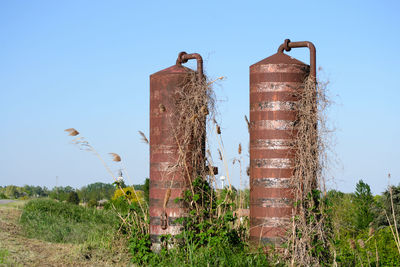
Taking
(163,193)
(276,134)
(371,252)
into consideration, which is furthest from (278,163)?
(371,252)

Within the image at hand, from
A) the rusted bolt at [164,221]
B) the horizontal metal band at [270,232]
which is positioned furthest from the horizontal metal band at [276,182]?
the rusted bolt at [164,221]

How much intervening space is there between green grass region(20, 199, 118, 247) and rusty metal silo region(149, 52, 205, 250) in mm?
1149

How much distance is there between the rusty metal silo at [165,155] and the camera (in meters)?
7.38

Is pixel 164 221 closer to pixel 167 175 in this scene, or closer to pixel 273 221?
pixel 167 175

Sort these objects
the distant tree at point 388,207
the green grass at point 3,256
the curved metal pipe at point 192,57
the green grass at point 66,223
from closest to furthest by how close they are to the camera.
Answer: the green grass at point 3,256 < the curved metal pipe at point 192,57 < the green grass at point 66,223 < the distant tree at point 388,207

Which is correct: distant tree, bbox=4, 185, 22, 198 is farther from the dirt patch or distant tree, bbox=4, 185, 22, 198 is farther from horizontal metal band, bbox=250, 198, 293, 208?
horizontal metal band, bbox=250, 198, 293, 208

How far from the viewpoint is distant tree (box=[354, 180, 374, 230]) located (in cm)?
1155

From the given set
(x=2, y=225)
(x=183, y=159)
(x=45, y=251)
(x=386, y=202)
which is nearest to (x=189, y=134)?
(x=183, y=159)

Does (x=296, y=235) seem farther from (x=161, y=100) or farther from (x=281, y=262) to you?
(x=161, y=100)

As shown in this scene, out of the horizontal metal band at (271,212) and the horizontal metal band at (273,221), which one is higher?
the horizontal metal band at (271,212)

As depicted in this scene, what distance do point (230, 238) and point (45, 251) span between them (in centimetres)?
301

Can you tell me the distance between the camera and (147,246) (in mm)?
7590

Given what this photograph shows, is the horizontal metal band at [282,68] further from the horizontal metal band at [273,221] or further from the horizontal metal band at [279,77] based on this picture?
the horizontal metal band at [273,221]

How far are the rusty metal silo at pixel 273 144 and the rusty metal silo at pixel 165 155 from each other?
1.07 metres
